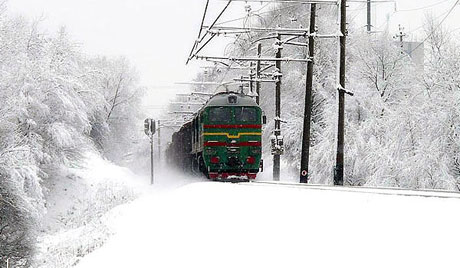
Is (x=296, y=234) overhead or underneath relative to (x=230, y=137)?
underneath

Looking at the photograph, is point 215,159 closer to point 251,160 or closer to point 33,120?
point 251,160

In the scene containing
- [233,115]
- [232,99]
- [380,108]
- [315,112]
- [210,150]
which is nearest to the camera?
[210,150]

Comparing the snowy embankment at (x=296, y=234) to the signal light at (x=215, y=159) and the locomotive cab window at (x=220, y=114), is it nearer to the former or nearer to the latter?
the signal light at (x=215, y=159)

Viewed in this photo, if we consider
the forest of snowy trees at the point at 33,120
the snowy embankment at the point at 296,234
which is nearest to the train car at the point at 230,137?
the forest of snowy trees at the point at 33,120

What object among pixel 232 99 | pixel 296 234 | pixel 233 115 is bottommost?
pixel 296 234

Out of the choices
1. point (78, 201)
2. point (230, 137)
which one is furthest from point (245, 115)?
point (78, 201)

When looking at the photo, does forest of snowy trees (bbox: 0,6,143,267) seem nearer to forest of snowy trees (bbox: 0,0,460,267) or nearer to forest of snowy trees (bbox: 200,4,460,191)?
forest of snowy trees (bbox: 0,0,460,267)

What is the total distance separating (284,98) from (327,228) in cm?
3297

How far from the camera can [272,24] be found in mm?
48125

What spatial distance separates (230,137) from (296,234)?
47.7ft

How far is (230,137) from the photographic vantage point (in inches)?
938

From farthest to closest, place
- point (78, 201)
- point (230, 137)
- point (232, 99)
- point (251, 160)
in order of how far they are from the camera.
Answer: point (78, 201) < point (232, 99) < point (251, 160) < point (230, 137)

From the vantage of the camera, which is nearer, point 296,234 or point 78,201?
point 296,234

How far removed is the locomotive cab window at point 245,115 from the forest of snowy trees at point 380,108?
309 cm
